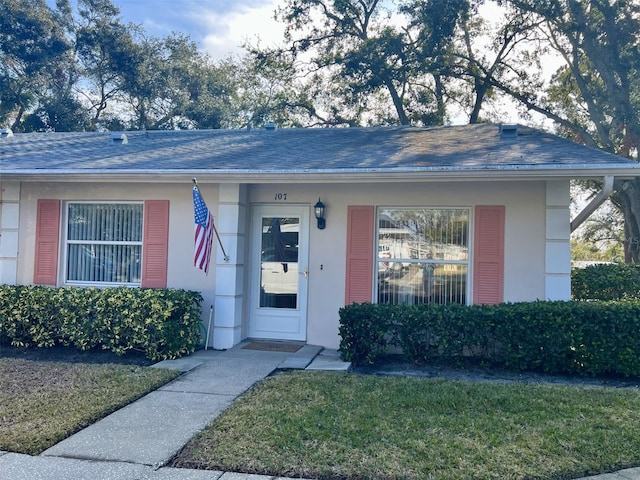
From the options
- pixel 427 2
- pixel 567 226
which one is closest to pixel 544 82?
pixel 427 2

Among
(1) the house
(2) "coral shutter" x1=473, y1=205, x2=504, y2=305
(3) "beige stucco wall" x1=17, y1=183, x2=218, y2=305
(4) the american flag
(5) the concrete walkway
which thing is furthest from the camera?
(3) "beige stucco wall" x1=17, y1=183, x2=218, y2=305

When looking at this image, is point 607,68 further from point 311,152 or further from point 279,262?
point 279,262

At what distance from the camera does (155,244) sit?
7.61 meters

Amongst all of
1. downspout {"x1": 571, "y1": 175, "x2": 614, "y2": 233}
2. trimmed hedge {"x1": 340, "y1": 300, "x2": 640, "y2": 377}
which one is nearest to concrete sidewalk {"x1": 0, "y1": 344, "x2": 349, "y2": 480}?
trimmed hedge {"x1": 340, "y1": 300, "x2": 640, "y2": 377}

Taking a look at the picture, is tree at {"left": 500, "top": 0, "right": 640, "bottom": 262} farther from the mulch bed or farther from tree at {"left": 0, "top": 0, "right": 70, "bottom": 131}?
tree at {"left": 0, "top": 0, "right": 70, "bottom": 131}

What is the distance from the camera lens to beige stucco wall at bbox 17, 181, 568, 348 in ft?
22.3

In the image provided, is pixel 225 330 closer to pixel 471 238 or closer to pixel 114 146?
pixel 471 238

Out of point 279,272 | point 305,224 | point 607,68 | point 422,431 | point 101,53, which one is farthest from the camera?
point 101,53

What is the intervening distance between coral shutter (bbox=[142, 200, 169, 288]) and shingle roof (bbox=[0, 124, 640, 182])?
72cm

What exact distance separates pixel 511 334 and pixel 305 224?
3.32 metres

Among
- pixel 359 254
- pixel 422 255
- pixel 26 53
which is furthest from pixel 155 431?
pixel 26 53

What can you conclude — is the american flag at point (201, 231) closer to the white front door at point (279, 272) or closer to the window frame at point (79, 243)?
the white front door at point (279, 272)

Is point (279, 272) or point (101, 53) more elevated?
point (101, 53)

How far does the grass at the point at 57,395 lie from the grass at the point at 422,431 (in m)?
1.15
